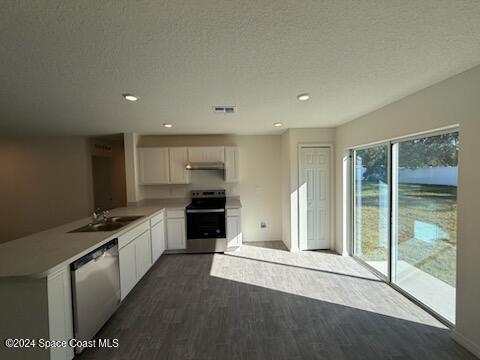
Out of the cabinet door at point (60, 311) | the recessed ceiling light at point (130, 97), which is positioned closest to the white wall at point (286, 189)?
the recessed ceiling light at point (130, 97)

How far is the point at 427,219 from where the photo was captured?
251 cm

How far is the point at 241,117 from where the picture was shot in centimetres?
333

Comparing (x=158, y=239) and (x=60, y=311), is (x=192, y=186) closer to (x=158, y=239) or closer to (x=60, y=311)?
(x=158, y=239)

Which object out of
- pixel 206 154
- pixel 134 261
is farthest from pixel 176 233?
pixel 206 154

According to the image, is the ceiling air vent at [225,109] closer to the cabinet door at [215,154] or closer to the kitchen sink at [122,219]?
the cabinet door at [215,154]

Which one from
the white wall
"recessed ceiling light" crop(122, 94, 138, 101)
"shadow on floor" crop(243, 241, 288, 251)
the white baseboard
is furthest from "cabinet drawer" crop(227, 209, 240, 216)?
the white baseboard

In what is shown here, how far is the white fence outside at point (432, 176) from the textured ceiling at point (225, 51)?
86 cm

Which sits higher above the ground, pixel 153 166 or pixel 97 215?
pixel 153 166

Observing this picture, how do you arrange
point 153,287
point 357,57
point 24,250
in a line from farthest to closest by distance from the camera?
1. point 153,287
2. point 24,250
3. point 357,57

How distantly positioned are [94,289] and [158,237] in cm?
185

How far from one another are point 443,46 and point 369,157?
215 centimetres

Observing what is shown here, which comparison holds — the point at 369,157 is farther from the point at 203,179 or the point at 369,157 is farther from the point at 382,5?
the point at 203,179

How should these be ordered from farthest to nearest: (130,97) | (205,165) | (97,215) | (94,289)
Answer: (205,165) < (97,215) < (130,97) < (94,289)

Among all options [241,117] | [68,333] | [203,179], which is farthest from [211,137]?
[68,333]
